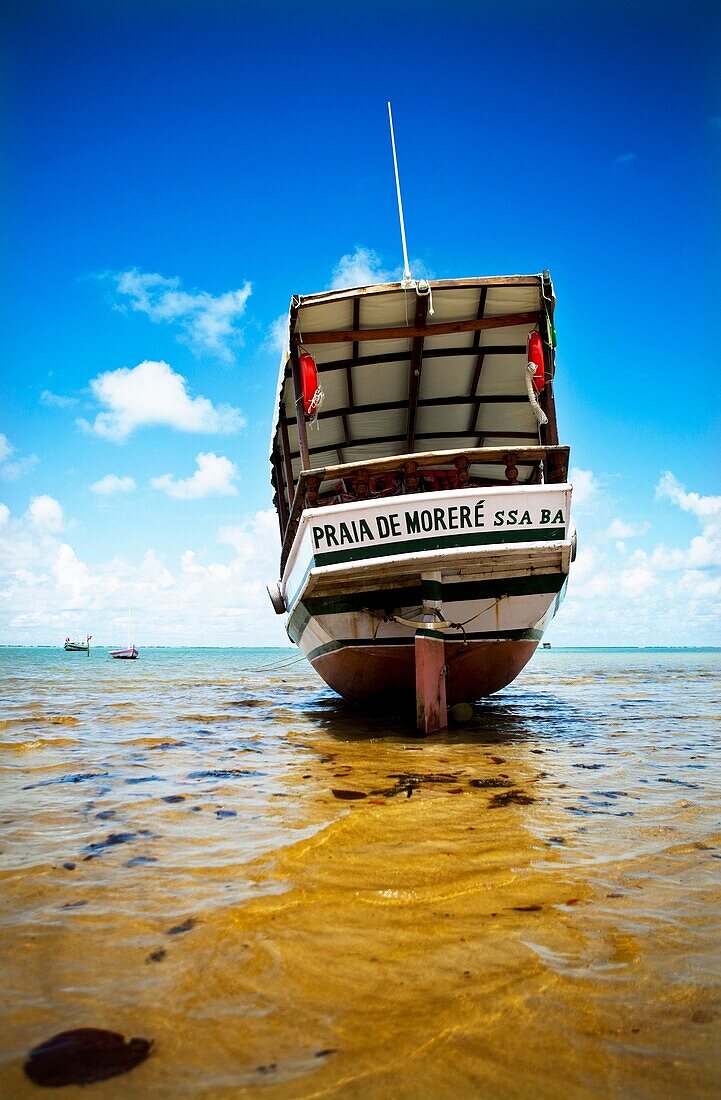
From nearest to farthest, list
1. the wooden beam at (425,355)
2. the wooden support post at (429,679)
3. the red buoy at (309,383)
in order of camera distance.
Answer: the wooden support post at (429,679), the red buoy at (309,383), the wooden beam at (425,355)

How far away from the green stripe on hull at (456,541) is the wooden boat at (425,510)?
14 millimetres

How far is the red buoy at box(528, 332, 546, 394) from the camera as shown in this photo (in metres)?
7.51

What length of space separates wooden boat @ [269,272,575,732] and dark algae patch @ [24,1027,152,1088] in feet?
16.1

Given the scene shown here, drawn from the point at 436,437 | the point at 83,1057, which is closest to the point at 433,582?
the point at 436,437

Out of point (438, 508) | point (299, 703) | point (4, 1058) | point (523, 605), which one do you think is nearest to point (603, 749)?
point (523, 605)

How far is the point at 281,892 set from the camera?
2439 mm

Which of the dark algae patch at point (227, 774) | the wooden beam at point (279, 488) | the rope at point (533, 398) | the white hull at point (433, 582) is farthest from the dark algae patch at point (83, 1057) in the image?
the wooden beam at point (279, 488)

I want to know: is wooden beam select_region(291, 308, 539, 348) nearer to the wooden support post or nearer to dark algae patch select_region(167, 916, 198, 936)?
the wooden support post

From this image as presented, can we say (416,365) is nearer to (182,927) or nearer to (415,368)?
(415,368)

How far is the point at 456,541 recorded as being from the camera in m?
6.08

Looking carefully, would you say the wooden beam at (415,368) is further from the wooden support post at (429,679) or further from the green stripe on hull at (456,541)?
the wooden support post at (429,679)

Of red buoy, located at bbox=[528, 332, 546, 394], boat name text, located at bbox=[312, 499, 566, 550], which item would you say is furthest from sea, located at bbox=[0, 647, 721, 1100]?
red buoy, located at bbox=[528, 332, 546, 394]

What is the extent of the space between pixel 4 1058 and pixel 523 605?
642cm

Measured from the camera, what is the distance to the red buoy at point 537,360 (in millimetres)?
7512
